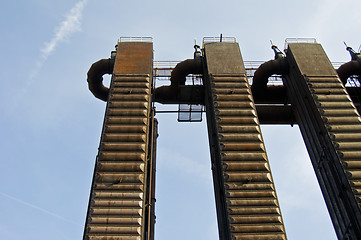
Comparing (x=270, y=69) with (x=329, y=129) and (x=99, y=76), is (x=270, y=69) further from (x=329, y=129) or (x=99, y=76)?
(x=99, y=76)

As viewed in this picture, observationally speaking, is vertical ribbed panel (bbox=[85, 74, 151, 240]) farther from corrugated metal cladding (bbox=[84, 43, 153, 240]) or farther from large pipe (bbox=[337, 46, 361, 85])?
large pipe (bbox=[337, 46, 361, 85])

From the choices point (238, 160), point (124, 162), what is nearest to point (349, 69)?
point (238, 160)

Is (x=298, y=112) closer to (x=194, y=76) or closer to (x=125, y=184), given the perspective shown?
(x=194, y=76)

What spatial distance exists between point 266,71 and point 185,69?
18.2ft

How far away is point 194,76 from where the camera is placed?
26.6m

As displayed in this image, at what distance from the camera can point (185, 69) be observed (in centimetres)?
2477

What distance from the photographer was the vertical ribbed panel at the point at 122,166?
15.5 m

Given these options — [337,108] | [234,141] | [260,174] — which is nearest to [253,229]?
[260,174]

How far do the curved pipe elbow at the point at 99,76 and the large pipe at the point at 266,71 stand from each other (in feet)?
33.3

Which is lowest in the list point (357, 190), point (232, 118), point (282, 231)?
point (282, 231)

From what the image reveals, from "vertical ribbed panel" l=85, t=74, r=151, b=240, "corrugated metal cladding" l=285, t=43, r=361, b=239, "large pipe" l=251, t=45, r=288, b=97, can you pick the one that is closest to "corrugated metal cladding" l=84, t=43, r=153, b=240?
"vertical ribbed panel" l=85, t=74, r=151, b=240

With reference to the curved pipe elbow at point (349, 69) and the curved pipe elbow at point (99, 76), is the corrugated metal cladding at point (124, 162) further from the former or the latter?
the curved pipe elbow at point (349, 69)

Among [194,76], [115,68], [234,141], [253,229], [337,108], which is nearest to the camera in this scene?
[253,229]

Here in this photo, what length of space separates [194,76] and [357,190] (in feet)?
45.1
